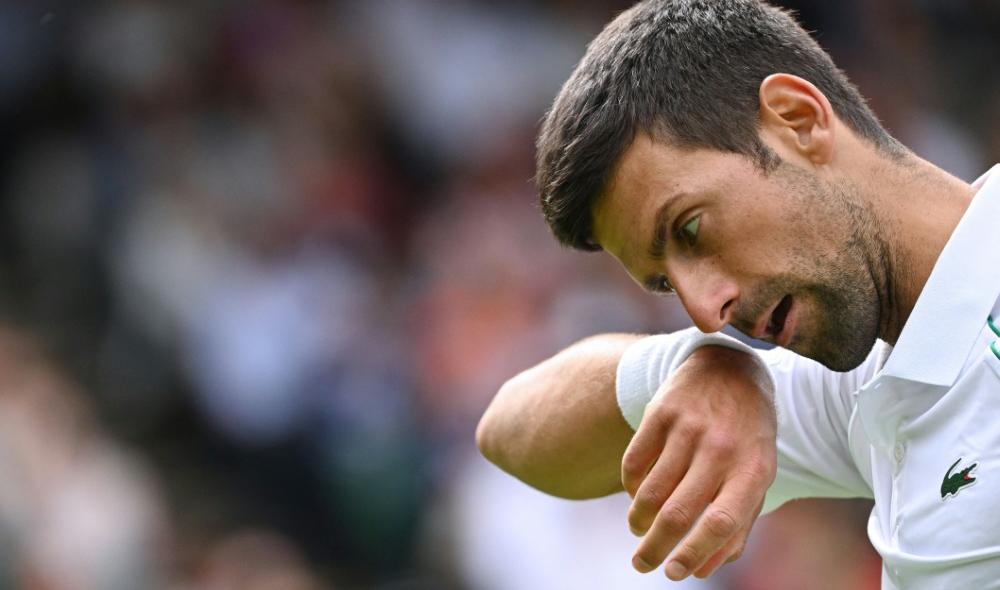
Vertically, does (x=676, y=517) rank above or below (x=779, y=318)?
below

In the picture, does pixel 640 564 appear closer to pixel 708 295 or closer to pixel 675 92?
pixel 708 295

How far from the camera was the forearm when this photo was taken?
2664 mm

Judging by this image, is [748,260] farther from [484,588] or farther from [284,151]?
[284,151]

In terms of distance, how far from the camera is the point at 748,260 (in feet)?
7.27

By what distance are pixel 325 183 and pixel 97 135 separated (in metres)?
1.26

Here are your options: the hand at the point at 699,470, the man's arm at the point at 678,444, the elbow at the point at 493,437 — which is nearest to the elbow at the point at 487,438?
the elbow at the point at 493,437

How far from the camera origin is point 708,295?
7.34 feet

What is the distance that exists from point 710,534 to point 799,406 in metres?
0.63

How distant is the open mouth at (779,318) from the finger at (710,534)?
0.35 meters

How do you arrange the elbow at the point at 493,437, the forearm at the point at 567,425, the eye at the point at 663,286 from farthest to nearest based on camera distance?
the elbow at the point at 493,437 → the forearm at the point at 567,425 → the eye at the point at 663,286

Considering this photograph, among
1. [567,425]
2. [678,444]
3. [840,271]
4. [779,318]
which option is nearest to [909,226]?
[840,271]

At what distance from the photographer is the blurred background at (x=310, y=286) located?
5719 millimetres

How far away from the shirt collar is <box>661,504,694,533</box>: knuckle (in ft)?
1.30

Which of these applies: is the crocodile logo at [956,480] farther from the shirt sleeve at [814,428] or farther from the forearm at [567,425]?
the forearm at [567,425]
